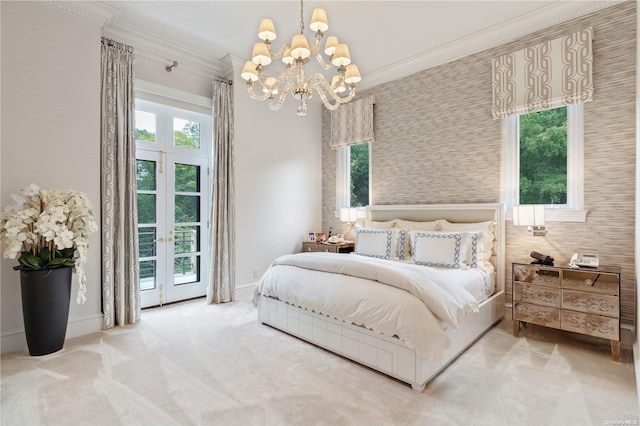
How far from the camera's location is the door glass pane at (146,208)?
12.9ft

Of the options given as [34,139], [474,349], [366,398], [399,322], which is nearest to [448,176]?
[474,349]

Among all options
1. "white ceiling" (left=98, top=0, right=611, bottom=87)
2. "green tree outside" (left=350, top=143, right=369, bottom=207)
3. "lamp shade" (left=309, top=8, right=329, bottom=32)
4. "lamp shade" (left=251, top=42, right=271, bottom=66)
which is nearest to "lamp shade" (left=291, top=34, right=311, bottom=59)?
"lamp shade" (left=309, top=8, right=329, bottom=32)

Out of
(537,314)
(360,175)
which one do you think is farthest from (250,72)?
(537,314)

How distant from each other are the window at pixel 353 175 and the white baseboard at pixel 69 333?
11.9 ft

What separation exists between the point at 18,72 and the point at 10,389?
259 centimetres

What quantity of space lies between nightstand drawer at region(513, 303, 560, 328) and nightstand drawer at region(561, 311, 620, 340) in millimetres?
65

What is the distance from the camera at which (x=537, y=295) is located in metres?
2.94

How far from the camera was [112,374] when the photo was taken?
237 centimetres

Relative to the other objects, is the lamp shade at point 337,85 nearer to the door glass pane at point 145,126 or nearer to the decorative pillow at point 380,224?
the decorative pillow at point 380,224

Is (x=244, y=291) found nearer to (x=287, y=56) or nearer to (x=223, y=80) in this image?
(x=223, y=80)

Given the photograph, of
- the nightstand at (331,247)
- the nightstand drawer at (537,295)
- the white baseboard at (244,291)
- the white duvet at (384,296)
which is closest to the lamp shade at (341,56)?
the white duvet at (384,296)

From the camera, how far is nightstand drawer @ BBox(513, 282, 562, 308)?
112 inches

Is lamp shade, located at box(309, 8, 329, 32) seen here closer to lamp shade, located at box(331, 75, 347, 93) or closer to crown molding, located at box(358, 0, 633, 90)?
lamp shade, located at box(331, 75, 347, 93)

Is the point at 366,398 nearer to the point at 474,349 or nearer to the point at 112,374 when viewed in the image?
the point at 474,349
